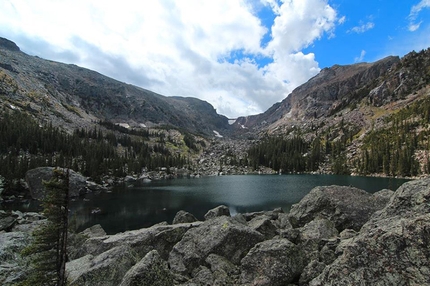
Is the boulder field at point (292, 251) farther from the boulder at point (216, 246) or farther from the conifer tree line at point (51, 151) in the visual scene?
the conifer tree line at point (51, 151)

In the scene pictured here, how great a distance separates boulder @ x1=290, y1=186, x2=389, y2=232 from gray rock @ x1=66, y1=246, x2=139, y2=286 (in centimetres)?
1499

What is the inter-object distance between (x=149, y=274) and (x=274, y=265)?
608cm

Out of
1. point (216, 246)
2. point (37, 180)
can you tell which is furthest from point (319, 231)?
point (37, 180)

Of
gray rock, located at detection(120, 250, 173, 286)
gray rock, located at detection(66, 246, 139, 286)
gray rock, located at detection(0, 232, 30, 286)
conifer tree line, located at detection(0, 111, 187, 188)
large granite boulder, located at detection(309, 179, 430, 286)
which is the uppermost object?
conifer tree line, located at detection(0, 111, 187, 188)

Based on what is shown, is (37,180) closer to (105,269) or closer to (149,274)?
(105,269)

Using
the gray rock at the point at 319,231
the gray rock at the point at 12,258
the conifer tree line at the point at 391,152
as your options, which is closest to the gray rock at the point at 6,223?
the gray rock at the point at 12,258

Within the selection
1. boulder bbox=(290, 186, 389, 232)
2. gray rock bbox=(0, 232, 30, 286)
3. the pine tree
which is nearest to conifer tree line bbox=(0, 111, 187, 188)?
gray rock bbox=(0, 232, 30, 286)

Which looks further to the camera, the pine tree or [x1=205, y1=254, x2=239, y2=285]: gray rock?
[x1=205, y1=254, x2=239, y2=285]: gray rock

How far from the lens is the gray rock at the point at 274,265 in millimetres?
12352

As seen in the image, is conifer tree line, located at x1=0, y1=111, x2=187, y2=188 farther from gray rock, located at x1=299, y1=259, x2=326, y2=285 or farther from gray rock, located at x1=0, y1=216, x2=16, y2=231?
gray rock, located at x1=299, y1=259, x2=326, y2=285

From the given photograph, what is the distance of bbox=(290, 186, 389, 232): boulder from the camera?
67.8 feet

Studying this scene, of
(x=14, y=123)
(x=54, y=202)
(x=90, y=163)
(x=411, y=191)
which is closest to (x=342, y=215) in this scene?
(x=411, y=191)

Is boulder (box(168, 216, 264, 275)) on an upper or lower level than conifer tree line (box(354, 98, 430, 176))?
lower

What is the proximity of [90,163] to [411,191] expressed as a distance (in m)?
127
